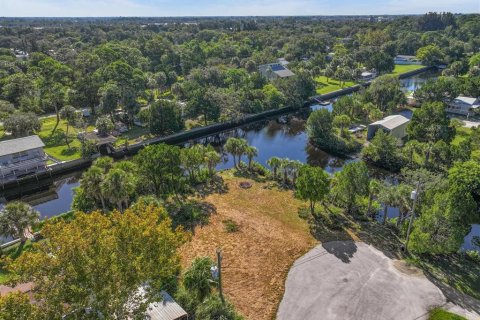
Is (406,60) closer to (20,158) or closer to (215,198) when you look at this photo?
(215,198)

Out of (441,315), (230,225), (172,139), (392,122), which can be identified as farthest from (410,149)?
(172,139)

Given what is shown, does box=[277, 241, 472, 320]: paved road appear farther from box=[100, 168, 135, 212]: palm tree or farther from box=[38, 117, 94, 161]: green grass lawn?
box=[38, 117, 94, 161]: green grass lawn

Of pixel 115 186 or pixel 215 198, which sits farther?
pixel 215 198

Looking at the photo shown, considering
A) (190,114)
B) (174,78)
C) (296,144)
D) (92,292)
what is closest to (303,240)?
(92,292)

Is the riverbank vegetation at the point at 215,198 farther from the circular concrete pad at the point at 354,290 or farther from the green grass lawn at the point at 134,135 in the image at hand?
the circular concrete pad at the point at 354,290

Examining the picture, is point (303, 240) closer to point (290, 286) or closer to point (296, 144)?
point (290, 286)
